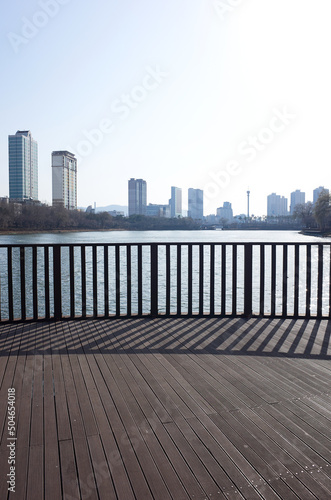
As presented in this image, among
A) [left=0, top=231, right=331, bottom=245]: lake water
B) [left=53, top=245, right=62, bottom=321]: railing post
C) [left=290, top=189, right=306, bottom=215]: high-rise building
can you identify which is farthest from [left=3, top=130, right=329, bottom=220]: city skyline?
[left=290, top=189, right=306, bottom=215]: high-rise building

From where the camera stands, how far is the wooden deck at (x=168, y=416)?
1.39 metres

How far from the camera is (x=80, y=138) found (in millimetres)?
8703

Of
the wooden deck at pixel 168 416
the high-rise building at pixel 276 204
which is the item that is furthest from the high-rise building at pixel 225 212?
the wooden deck at pixel 168 416

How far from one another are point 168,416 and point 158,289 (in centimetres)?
1114

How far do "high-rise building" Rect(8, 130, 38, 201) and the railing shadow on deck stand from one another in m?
39.1

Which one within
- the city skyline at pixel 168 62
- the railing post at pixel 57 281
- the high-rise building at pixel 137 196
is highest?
the high-rise building at pixel 137 196

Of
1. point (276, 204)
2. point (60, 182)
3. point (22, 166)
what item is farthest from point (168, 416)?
point (276, 204)

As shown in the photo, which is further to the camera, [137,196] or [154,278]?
[137,196]

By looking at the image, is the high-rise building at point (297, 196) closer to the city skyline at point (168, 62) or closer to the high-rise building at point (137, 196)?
the high-rise building at point (137, 196)

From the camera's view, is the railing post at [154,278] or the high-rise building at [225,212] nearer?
the railing post at [154,278]

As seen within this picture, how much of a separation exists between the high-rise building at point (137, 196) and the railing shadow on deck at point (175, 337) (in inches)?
2267

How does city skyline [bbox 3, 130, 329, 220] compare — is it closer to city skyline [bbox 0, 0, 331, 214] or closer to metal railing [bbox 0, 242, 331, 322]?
metal railing [bbox 0, 242, 331, 322]

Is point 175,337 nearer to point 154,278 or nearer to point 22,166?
point 154,278

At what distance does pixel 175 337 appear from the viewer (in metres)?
3.34
